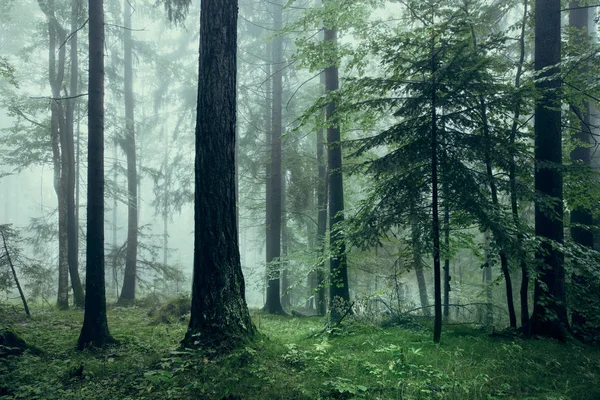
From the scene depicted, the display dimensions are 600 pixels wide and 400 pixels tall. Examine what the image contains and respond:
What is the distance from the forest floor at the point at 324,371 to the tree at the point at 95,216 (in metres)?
0.42

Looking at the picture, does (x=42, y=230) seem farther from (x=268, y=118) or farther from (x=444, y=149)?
(x=444, y=149)

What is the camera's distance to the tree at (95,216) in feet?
20.1

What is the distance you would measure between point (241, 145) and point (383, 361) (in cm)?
1352

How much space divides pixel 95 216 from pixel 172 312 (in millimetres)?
4990

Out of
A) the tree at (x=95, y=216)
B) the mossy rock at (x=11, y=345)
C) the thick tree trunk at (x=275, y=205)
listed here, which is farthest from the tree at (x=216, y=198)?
the thick tree trunk at (x=275, y=205)

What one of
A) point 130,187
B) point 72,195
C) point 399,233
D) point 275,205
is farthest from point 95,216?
point 130,187

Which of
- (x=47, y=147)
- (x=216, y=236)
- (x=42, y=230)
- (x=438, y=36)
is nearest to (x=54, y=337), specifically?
(x=216, y=236)

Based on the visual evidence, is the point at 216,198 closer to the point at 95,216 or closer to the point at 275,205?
the point at 95,216

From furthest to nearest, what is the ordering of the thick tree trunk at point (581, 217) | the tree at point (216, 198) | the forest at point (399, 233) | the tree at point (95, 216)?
the thick tree trunk at point (581, 217)
the tree at point (95, 216)
the tree at point (216, 198)
the forest at point (399, 233)

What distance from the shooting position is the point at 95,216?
6352mm

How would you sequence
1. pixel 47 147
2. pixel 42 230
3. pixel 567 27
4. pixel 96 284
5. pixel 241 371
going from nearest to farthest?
pixel 241 371
pixel 96 284
pixel 567 27
pixel 47 147
pixel 42 230

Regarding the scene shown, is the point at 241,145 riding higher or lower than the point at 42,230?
higher

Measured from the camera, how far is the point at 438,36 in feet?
18.4

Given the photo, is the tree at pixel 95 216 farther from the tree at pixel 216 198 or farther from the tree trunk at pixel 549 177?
the tree trunk at pixel 549 177
